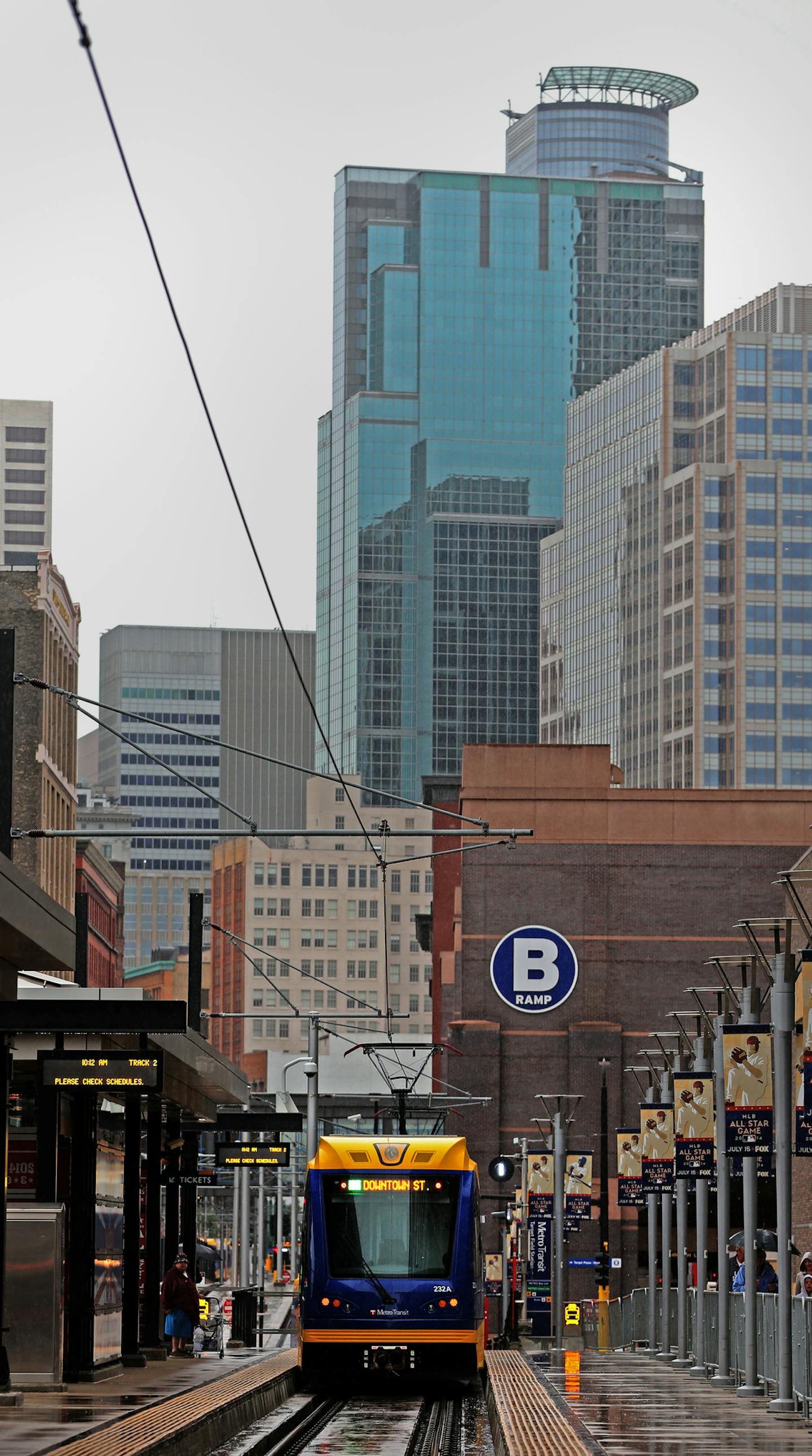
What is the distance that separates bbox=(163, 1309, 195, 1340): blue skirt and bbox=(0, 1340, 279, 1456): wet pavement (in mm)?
1233

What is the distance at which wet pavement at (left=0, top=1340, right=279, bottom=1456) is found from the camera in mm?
18453

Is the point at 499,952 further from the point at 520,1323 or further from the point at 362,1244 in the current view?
the point at 362,1244

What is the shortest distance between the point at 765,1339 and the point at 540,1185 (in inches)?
1505

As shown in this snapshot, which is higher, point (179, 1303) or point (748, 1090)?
point (748, 1090)

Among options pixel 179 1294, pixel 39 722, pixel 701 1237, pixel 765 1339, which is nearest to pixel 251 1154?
pixel 179 1294

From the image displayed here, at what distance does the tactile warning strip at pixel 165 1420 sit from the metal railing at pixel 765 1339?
6158 millimetres

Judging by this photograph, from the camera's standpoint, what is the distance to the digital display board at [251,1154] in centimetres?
3772

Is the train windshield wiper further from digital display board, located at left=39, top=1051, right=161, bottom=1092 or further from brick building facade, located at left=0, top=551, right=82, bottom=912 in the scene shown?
brick building facade, located at left=0, top=551, right=82, bottom=912

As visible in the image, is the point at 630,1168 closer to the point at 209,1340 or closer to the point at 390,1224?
the point at 209,1340

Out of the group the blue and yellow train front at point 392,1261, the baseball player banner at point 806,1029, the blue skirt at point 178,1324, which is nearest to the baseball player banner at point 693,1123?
the blue and yellow train front at point 392,1261

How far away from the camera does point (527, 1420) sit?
2178cm

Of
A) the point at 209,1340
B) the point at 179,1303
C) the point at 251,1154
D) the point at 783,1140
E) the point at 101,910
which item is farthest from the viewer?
the point at 101,910

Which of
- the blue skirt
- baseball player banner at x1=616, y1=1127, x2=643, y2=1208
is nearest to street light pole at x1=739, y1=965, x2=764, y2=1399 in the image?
the blue skirt

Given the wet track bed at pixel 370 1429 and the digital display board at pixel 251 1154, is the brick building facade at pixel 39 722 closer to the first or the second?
the digital display board at pixel 251 1154
